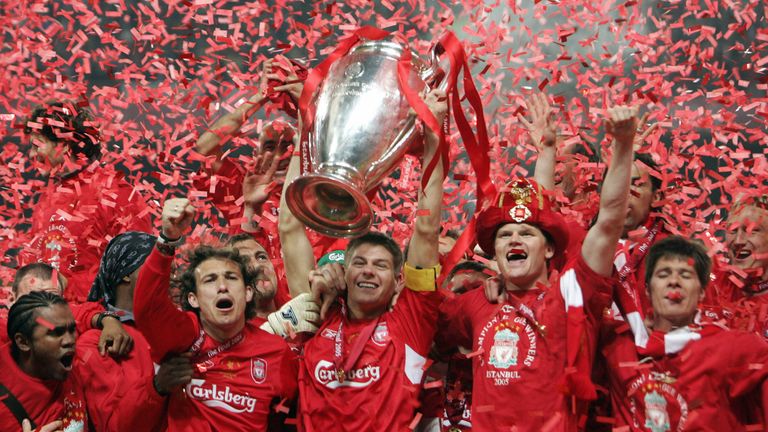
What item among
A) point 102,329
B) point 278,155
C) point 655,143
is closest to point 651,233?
point 655,143

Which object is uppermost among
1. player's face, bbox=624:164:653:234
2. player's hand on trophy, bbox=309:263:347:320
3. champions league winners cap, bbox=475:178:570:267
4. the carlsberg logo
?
player's face, bbox=624:164:653:234

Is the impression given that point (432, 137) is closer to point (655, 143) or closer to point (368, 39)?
point (368, 39)

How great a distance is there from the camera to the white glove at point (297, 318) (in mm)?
3923

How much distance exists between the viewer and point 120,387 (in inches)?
157

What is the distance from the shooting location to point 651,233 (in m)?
4.22

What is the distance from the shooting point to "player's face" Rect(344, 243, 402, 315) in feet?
12.4

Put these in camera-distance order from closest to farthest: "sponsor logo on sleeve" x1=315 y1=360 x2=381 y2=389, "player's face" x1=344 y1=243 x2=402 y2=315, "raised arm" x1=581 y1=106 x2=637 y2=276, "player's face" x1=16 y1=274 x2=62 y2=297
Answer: "raised arm" x1=581 y1=106 x2=637 y2=276 → "sponsor logo on sleeve" x1=315 y1=360 x2=381 y2=389 → "player's face" x1=344 y1=243 x2=402 y2=315 → "player's face" x1=16 y1=274 x2=62 y2=297

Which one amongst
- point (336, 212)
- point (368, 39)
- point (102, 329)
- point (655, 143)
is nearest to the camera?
point (336, 212)

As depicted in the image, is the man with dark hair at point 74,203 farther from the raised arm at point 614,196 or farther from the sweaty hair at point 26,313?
the raised arm at point 614,196

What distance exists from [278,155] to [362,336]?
1.70m

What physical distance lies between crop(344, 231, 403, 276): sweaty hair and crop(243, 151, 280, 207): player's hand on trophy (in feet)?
4.29

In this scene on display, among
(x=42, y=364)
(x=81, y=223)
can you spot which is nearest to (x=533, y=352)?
(x=42, y=364)

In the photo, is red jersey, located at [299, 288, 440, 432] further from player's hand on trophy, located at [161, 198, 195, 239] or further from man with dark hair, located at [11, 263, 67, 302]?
man with dark hair, located at [11, 263, 67, 302]

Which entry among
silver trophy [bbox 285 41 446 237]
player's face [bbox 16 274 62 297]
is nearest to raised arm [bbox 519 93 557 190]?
silver trophy [bbox 285 41 446 237]
